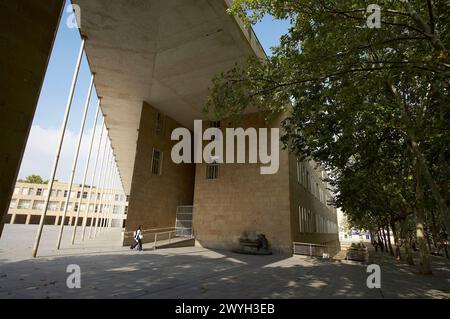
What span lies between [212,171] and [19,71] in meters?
19.1

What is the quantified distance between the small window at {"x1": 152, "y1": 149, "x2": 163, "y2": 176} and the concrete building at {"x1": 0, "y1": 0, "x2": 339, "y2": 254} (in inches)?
3.6

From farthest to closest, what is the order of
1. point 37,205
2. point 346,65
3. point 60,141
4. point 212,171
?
point 37,205 < point 212,171 < point 60,141 < point 346,65

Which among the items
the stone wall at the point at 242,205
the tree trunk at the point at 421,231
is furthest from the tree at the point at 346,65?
the stone wall at the point at 242,205

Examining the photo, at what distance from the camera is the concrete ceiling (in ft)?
39.9

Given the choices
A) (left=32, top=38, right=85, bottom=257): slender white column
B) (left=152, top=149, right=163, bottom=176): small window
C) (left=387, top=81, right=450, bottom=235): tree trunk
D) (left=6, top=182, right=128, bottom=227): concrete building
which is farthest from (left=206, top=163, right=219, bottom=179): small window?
(left=6, top=182, right=128, bottom=227): concrete building

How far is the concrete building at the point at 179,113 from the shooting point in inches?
507

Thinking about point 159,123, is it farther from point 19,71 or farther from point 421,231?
point 421,231

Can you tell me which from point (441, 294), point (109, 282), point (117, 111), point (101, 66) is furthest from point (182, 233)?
point (441, 294)

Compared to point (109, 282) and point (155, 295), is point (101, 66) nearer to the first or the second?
point (109, 282)

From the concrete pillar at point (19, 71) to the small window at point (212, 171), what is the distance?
18.6 metres

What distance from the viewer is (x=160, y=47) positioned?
14.7 meters

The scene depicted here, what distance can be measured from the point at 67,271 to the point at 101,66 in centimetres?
1320

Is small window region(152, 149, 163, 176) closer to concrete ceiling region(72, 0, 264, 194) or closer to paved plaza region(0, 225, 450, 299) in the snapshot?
concrete ceiling region(72, 0, 264, 194)

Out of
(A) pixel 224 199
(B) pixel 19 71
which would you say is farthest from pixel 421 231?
(B) pixel 19 71
